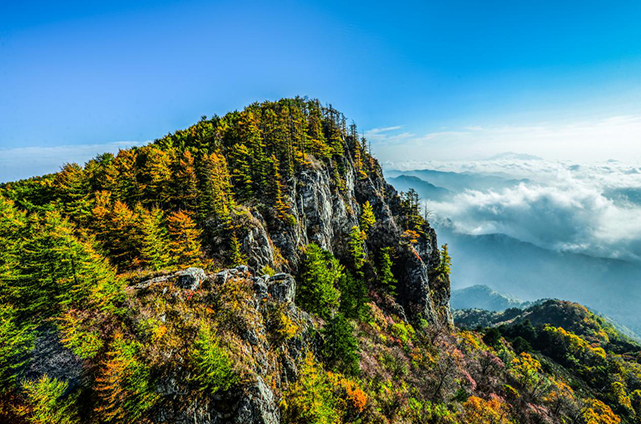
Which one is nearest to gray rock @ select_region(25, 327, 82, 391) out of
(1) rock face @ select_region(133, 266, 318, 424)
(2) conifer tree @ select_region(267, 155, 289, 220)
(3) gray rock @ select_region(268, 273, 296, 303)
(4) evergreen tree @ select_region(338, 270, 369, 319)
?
(1) rock face @ select_region(133, 266, 318, 424)

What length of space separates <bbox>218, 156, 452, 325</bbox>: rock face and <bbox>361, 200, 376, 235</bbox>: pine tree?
2.14m

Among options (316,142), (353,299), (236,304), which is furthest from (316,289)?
(316,142)

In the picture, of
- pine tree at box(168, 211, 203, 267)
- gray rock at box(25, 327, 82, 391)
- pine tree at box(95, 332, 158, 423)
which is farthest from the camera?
pine tree at box(168, 211, 203, 267)

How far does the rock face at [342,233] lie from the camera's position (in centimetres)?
4702

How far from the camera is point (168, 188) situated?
1849 inches

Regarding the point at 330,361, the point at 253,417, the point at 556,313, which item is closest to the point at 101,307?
the point at 253,417

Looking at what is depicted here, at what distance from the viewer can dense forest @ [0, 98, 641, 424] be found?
1812 centimetres

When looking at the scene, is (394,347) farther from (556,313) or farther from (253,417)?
(556,313)

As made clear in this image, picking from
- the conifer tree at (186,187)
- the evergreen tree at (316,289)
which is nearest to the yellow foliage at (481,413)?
the evergreen tree at (316,289)

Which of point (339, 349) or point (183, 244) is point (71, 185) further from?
point (339, 349)

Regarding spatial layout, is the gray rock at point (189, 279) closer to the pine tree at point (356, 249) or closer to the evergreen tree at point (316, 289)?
the evergreen tree at point (316, 289)

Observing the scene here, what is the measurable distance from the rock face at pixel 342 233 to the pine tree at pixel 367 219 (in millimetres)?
2145

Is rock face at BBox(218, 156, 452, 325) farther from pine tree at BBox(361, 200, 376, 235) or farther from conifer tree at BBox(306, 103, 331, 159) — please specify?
conifer tree at BBox(306, 103, 331, 159)

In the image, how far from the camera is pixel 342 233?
6894 cm
